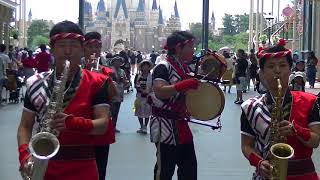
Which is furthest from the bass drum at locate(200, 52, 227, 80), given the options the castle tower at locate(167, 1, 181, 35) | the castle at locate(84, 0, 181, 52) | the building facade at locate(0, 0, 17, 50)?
the castle at locate(84, 0, 181, 52)

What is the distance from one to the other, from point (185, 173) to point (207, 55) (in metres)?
1.12

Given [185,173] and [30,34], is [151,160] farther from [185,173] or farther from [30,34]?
[30,34]

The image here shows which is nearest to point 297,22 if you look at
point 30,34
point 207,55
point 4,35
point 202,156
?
point 4,35

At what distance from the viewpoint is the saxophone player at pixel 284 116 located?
3.50 metres

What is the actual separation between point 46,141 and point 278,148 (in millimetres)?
1066

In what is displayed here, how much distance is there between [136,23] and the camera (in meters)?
117

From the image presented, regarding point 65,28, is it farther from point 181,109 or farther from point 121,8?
point 121,8

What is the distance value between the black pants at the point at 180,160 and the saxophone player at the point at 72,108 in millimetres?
1927

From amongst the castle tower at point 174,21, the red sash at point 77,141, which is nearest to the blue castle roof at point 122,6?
the castle tower at point 174,21

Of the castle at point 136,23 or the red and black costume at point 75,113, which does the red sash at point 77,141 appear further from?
the castle at point 136,23

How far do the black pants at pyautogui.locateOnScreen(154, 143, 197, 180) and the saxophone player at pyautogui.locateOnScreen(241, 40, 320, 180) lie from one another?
1894 mm

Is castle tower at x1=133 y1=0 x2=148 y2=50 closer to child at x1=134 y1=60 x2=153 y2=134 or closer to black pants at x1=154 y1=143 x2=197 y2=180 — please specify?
child at x1=134 y1=60 x2=153 y2=134

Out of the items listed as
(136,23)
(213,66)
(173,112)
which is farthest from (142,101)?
(136,23)

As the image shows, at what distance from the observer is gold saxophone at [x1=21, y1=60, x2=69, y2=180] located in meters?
3.18
